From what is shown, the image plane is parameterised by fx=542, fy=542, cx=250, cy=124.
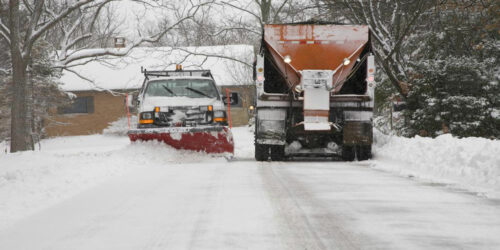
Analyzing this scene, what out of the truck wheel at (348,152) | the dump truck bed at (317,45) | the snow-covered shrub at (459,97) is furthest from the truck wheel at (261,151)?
the snow-covered shrub at (459,97)

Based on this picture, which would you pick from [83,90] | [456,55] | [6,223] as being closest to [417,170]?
[6,223]

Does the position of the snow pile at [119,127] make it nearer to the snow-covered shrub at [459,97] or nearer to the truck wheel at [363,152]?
the snow-covered shrub at [459,97]

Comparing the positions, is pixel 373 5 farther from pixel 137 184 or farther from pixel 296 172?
pixel 137 184

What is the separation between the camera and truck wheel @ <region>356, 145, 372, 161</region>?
11203mm

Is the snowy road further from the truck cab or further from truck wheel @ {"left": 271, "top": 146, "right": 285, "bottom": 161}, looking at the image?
the truck cab

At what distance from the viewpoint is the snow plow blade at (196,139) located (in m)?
11.4

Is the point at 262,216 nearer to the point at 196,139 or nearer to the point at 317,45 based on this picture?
the point at 317,45

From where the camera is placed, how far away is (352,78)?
37.6ft

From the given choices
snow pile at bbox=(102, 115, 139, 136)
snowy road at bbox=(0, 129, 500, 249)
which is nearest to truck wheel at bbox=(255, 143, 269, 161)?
snowy road at bbox=(0, 129, 500, 249)

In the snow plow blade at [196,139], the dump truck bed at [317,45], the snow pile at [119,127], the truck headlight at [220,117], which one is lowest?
the snow pile at [119,127]

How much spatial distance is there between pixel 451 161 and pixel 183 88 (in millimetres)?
6376

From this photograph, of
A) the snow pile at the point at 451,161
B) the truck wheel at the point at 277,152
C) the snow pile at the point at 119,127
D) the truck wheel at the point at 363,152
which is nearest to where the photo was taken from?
the snow pile at the point at 451,161

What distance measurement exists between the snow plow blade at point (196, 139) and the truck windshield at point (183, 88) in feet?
4.02

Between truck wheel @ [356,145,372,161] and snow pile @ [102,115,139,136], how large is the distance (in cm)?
2345
